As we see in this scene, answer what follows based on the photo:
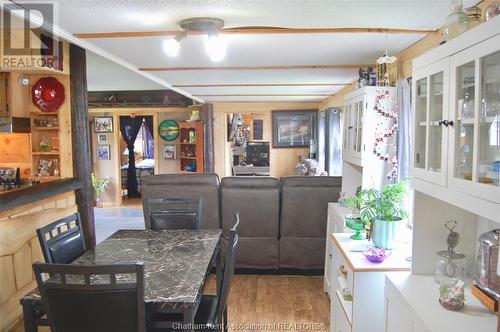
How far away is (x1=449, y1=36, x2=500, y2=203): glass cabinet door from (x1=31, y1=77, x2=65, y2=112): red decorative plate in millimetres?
3845

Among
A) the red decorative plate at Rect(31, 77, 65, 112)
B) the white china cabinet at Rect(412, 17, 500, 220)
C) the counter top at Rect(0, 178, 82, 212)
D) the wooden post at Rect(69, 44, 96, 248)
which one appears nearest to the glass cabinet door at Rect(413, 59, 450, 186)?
the white china cabinet at Rect(412, 17, 500, 220)

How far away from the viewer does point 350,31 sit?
2580mm

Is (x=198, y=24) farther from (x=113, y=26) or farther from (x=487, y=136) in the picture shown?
(x=487, y=136)

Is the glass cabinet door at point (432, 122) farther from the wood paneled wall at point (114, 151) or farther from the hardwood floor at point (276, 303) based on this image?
the wood paneled wall at point (114, 151)

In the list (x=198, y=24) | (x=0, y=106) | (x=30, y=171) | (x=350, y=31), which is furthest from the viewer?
(x=30, y=171)

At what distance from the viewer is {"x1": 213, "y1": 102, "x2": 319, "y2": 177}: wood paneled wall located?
8422mm

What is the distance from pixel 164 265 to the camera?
2.14m

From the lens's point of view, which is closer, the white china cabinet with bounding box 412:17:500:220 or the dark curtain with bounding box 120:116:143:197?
the white china cabinet with bounding box 412:17:500:220

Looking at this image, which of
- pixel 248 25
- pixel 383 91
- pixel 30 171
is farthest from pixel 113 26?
pixel 30 171

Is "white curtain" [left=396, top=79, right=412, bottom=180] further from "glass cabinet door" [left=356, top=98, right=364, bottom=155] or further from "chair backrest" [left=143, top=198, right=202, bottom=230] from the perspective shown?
"chair backrest" [left=143, top=198, right=202, bottom=230]

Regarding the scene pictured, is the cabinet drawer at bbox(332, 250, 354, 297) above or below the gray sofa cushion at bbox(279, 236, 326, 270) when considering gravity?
above

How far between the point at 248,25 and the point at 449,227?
5.54 feet

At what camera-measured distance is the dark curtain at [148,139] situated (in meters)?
9.41

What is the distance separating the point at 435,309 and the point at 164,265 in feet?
4.51
